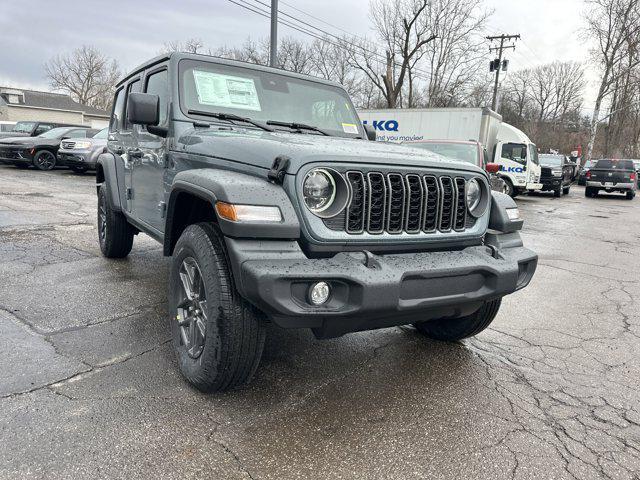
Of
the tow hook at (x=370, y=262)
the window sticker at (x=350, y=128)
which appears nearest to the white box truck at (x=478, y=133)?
the window sticker at (x=350, y=128)

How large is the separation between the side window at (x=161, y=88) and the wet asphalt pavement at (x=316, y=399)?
5.25 feet

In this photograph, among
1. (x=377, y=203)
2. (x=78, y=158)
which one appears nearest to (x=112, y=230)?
(x=377, y=203)

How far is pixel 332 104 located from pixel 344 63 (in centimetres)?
4075

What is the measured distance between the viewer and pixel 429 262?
243 cm

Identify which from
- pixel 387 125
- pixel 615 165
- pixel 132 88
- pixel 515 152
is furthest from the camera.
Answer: pixel 615 165

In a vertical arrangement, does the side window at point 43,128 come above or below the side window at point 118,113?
below

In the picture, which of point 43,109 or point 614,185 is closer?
point 614,185

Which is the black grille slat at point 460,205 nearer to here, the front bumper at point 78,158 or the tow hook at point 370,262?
the tow hook at point 370,262

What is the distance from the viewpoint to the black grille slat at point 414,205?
8.42 feet

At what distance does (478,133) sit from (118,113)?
474 inches

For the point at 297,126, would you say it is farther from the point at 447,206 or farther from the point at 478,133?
the point at 478,133

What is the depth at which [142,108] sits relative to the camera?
123 inches

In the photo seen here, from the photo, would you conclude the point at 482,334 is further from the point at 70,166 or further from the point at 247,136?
the point at 70,166

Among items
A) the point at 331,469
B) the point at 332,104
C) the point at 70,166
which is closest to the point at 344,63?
the point at 70,166
